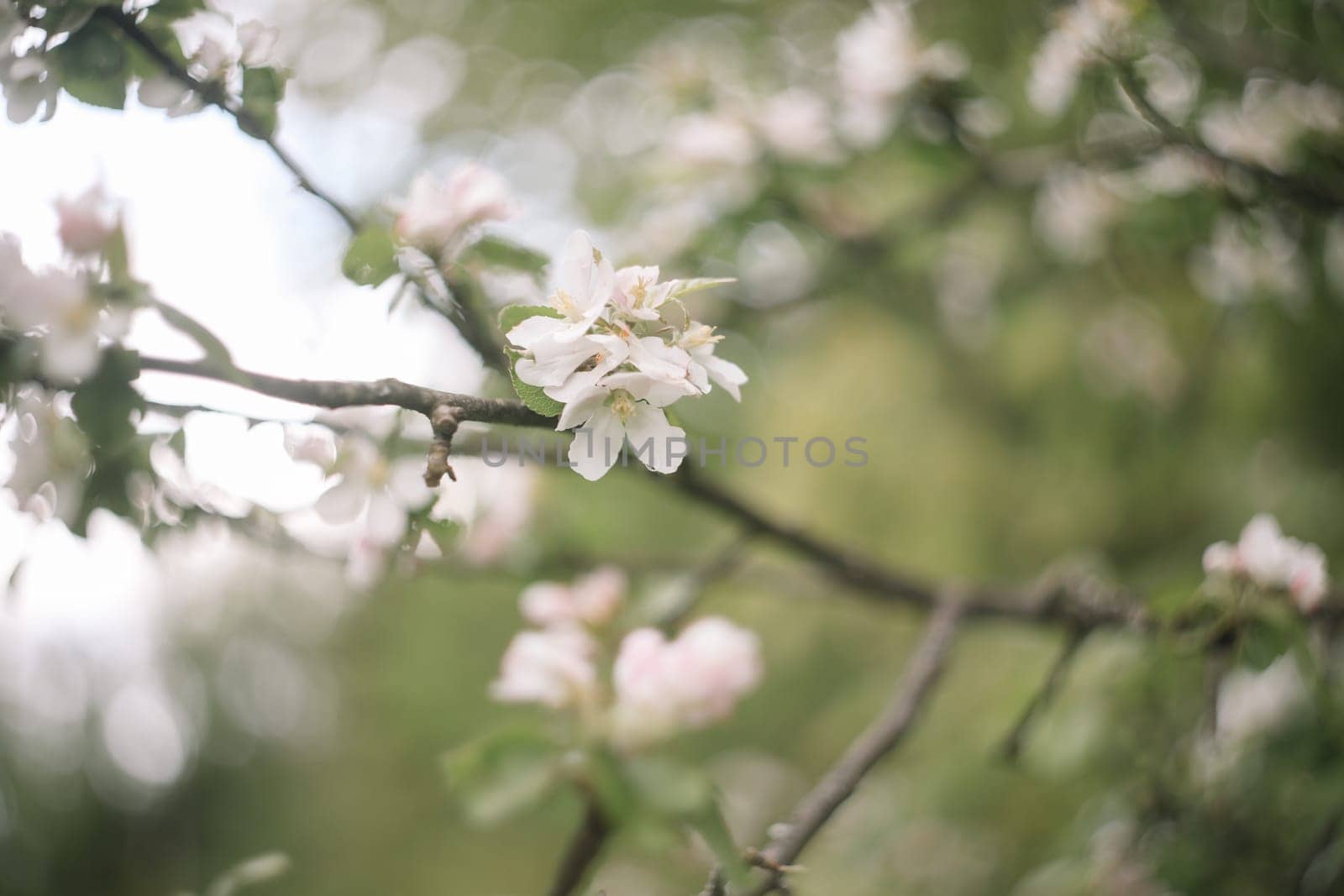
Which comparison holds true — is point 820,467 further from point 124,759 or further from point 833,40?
point 124,759

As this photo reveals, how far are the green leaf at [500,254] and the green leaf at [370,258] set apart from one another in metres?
0.06

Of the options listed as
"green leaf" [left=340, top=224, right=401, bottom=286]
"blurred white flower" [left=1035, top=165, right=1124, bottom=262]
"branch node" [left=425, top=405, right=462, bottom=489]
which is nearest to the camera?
"branch node" [left=425, top=405, right=462, bottom=489]

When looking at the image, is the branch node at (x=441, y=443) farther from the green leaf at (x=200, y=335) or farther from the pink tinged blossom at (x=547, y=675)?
the pink tinged blossom at (x=547, y=675)

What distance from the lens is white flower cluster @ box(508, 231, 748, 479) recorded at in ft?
1.22

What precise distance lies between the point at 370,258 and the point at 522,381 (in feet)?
0.48

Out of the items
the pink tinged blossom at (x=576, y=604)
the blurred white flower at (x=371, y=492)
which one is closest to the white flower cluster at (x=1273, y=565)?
Answer: the pink tinged blossom at (x=576, y=604)

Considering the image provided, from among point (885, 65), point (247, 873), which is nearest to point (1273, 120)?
point (885, 65)

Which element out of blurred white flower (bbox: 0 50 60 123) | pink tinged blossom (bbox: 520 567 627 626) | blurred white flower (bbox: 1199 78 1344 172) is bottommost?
pink tinged blossom (bbox: 520 567 627 626)

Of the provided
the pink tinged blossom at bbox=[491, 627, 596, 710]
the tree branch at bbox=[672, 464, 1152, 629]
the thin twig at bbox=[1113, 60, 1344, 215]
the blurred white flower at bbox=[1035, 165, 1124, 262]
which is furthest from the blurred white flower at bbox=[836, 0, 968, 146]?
the pink tinged blossom at bbox=[491, 627, 596, 710]

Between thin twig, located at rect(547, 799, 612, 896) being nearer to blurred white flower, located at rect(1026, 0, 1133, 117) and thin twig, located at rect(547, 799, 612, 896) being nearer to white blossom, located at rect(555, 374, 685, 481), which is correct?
white blossom, located at rect(555, 374, 685, 481)

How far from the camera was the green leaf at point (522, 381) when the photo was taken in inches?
15.2

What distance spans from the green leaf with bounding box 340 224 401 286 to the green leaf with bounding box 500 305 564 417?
0.39 ft

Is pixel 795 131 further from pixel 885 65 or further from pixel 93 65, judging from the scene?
pixel 93 65

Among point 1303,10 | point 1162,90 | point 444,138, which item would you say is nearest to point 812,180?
point 1162,90
